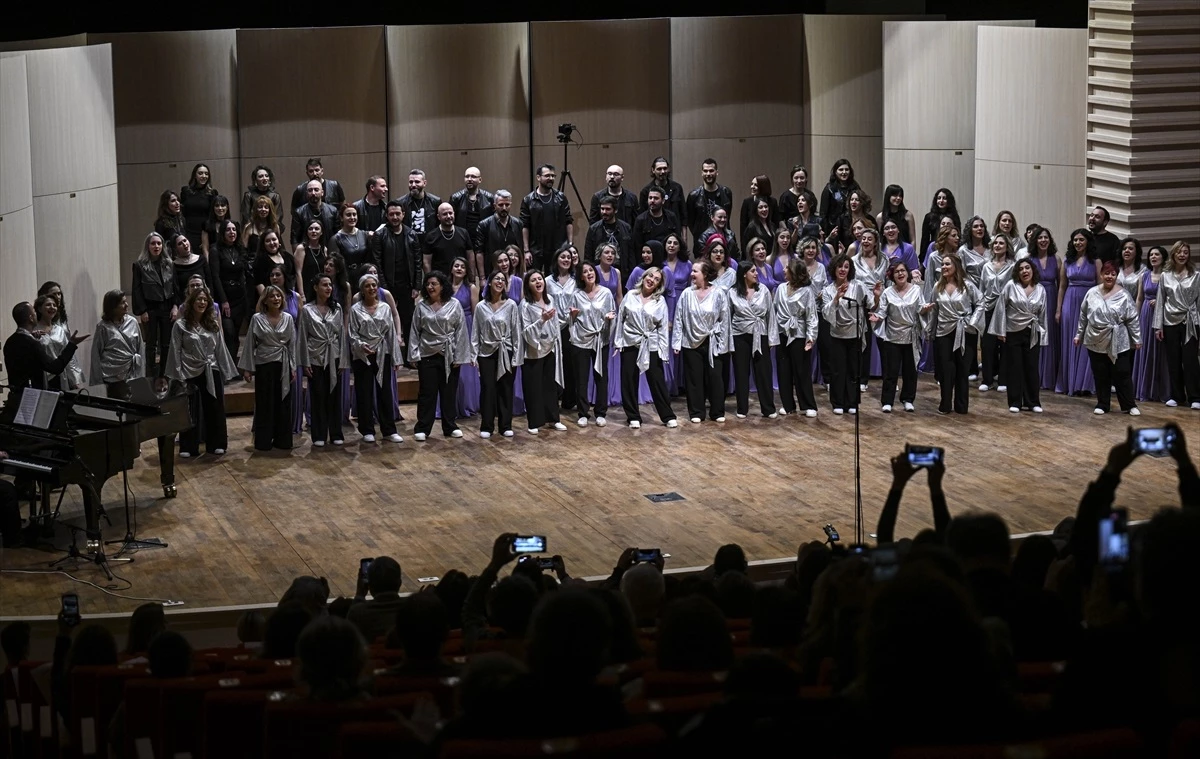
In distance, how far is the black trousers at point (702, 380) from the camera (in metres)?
12.9

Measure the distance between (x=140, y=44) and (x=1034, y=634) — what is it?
13.2 metres

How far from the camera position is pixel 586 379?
1294 cm

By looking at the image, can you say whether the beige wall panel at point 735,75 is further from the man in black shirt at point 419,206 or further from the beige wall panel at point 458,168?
the man in black shirt at point 419,206

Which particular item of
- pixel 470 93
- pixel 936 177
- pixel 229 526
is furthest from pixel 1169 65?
pixel 229 526

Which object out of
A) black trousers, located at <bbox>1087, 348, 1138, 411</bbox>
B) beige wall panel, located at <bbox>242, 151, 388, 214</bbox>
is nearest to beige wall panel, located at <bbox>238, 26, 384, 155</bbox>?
beige wall panel, located at <bbox>242, 151, 388, 214</bbox>

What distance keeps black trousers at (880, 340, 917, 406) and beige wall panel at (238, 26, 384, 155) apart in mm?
6000

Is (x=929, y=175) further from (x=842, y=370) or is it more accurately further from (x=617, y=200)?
(x=842, y=370)

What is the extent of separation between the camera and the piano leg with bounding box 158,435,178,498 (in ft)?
35.2

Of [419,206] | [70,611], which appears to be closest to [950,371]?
[419,206]

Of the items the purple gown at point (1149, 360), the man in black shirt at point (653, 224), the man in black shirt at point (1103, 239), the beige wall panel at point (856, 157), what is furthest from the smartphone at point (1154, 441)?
the beige wall panel at point (856, 157)

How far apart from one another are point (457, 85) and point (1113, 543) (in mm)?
13522

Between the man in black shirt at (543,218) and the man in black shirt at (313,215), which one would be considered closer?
the man in black shirt at (313,215)

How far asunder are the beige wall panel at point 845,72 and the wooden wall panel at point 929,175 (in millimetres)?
738

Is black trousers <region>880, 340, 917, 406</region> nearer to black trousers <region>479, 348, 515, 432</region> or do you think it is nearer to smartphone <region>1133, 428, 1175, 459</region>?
black trousers <region>479, 348, 515, 432</region>
